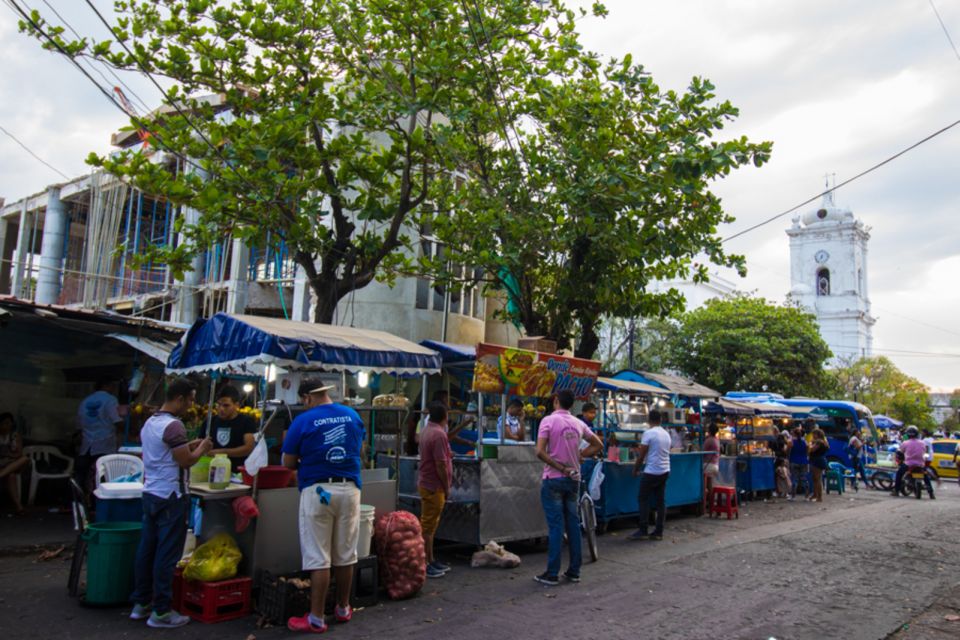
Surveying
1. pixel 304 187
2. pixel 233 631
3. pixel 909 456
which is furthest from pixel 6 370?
pixel 909 456

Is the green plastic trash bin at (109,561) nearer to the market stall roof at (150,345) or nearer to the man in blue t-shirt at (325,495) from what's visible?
the man in blue t-shirt at (325,495)

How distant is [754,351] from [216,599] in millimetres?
32245

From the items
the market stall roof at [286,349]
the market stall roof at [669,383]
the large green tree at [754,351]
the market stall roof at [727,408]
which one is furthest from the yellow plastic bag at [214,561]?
the large green tree at [754,351]

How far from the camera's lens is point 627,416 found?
13750mm

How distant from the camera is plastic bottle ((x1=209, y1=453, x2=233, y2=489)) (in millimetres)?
5953

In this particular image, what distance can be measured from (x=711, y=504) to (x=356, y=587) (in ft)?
30.7

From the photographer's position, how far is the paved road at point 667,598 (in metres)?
5.54

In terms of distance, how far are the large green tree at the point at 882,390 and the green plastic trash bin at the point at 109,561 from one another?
5599 cm

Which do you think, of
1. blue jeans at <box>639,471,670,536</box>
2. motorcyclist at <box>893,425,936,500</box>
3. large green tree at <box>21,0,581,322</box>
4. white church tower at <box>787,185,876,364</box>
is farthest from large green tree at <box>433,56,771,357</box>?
white church tower at <box>787,185,876,364</box>

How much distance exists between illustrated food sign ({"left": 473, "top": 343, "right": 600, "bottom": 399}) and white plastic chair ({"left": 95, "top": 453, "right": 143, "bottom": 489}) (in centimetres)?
411

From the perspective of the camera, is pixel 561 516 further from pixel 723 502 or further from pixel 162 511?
pixel 723 502

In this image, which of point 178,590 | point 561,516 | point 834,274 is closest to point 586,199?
point 561,516

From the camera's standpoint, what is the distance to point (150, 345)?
10820 mm

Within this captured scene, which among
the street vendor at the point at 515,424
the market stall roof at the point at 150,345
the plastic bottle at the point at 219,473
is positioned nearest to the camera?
the plastic bottle at the point at 219,473
